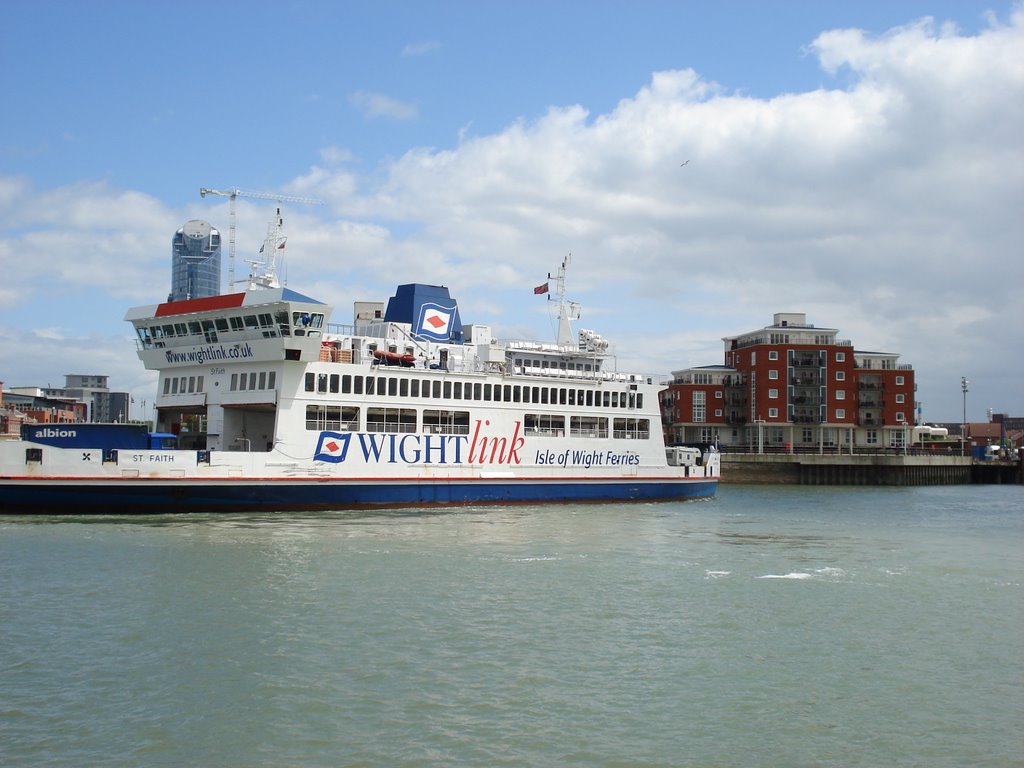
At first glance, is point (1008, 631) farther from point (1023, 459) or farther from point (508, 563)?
point (1023, 459)

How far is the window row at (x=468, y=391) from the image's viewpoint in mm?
32281

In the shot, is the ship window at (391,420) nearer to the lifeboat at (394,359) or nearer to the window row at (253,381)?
the lifeboat at (394,359)

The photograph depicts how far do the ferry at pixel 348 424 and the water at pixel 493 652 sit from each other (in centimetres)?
356

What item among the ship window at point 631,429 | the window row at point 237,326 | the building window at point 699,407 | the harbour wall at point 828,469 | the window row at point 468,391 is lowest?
the harbour wall at point 828,469

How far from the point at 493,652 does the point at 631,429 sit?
28.2 metres

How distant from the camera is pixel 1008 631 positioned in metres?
15.5

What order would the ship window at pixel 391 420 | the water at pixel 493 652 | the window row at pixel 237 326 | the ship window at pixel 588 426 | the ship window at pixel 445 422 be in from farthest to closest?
1. the ship window at pixel 588 426
2. the ship window at pixel 445 422
3. the ship window at pixel 391 420
4. the window row at pixel 237 326
5. the water at pixel 493 652

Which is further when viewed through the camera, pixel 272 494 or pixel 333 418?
pixel 333 418

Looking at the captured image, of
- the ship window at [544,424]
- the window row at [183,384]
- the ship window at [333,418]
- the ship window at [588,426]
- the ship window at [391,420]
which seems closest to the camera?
the ship window at [333,418]

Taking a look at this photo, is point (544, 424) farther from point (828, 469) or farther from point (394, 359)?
point (828, 469)

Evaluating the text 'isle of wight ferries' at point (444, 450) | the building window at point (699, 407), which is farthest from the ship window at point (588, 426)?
the building window at point (699, 407)

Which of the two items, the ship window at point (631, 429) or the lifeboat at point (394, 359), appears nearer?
the lifeboat at point (394, 359)

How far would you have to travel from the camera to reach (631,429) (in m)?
40.9

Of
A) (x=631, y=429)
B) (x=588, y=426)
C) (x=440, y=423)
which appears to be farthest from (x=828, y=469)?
(x=440, y=423)
